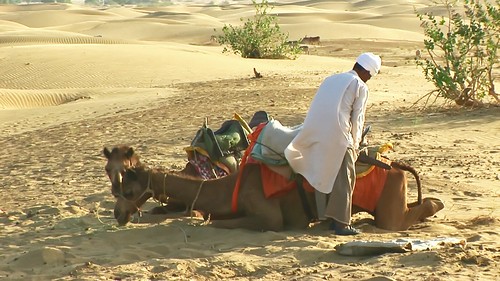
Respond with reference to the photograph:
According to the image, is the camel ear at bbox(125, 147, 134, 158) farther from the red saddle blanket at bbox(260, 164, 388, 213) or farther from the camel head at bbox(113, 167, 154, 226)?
the red saddle blanket at bbox(260, 164, 388, 213)

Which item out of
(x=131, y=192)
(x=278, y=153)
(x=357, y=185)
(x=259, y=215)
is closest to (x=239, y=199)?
(x=259, y=215)

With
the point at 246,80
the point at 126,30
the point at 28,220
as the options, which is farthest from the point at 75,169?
the point at 126,30

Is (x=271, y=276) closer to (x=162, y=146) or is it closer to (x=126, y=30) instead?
(x=162, y=146)

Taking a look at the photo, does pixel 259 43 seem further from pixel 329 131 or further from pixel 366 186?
pixel 329 131

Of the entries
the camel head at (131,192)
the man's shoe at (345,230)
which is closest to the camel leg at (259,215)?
the man's shoe at (345,230)

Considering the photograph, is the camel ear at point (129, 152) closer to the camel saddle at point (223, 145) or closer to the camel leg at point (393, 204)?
the camel saddle at point (223, 145)

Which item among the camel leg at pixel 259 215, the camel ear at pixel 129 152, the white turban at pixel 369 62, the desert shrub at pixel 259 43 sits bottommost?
the desert shrub at pixel 259 43

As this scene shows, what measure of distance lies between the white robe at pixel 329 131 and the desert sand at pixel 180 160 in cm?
51

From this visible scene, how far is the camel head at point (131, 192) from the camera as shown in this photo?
7145 millimetres

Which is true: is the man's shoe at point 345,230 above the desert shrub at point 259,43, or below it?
above

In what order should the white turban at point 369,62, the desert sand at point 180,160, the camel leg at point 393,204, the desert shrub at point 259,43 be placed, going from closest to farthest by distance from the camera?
the desert sand at point 180,160
the white turban at point 369,62
the camel leg at point 393,204
the desert shrub at point 259,43

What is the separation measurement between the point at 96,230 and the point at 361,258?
2.31 meters

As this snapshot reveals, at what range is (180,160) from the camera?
36.1 feet

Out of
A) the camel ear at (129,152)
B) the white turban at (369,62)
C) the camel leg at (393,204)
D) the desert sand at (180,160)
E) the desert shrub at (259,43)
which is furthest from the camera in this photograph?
the desert shrub at (259,43)
